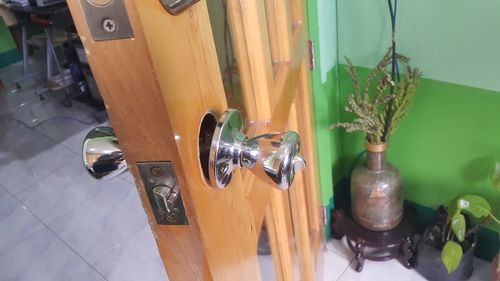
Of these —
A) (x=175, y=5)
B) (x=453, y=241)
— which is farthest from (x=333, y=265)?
(x=175, y=5)

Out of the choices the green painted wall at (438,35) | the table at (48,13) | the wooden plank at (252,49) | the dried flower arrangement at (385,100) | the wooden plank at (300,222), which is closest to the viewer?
the wooden plank at (252,49)

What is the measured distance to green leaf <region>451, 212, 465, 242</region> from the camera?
1.32 meters

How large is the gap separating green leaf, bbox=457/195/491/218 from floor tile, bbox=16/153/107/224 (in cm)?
181

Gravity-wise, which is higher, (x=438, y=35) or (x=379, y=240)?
(x=438, y=35)

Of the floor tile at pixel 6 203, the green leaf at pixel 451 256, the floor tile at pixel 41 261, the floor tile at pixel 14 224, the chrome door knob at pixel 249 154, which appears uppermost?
the chrome door knob at pixel 249 154

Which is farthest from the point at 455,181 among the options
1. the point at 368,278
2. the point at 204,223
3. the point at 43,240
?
the point at 43,240

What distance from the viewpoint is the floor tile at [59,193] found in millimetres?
2182

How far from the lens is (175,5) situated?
295 millimetres

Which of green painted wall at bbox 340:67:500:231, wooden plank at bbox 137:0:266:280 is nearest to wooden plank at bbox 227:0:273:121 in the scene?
wooden plank at bbox 137:0:266:280

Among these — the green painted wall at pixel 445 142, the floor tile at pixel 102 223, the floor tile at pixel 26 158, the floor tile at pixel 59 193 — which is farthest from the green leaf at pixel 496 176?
the floor tile at pixel 26 158

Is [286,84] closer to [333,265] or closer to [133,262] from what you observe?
[333,265]

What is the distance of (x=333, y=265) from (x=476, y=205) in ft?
2.00

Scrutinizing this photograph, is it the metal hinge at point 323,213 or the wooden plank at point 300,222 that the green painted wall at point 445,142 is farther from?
the wooden plank at point 300,222

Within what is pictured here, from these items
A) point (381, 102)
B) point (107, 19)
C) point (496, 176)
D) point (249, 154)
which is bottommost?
point (496, 176)
